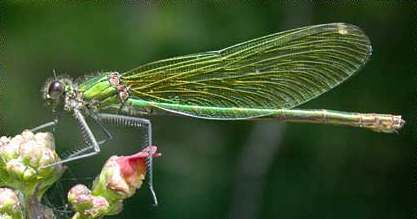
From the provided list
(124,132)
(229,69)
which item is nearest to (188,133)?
(124,132)

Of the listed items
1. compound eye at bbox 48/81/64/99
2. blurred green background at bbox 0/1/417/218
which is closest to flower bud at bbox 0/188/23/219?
compound eye at bbox 48/81/64/99

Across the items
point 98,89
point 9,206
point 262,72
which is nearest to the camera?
point 9,206

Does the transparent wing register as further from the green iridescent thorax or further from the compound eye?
the compound eye

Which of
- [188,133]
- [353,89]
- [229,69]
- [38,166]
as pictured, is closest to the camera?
[38,166]

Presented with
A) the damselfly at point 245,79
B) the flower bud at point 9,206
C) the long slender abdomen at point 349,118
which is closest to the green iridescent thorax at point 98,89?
the damselfly at point 245,79

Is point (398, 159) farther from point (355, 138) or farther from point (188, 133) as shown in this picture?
point (188, 133)

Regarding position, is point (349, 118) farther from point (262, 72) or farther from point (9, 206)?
point (9, 206)

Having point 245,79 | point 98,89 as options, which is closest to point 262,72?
point 245,79
